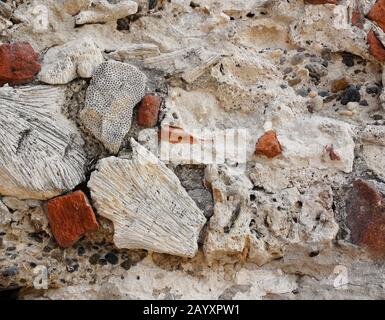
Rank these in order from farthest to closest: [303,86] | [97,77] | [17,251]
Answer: [303,86] < [97,77] < [17,251]

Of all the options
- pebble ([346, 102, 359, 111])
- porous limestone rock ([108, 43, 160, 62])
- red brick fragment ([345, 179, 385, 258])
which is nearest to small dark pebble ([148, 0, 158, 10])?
porous limestone rock ([108, 43, 160, 62])

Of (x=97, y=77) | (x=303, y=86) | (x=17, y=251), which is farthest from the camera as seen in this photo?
(x=303, y=86)

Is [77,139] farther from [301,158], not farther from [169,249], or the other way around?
[301,158]

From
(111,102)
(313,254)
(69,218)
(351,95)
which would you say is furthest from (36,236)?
(351,95)

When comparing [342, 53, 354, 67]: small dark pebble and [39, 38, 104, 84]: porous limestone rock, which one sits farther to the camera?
[342, 53, 354, 67]: small dark pebble

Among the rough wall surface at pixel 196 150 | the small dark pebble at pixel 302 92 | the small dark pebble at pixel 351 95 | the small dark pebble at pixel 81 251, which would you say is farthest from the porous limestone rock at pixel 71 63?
the small dark pebble at pixel 351 95

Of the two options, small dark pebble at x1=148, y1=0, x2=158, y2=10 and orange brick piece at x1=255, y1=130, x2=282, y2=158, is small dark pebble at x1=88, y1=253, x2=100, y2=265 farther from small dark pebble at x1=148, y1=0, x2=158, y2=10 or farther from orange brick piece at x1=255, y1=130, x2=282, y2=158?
small dark pebble at x1=148, y1=0, x2=158, y2=10
